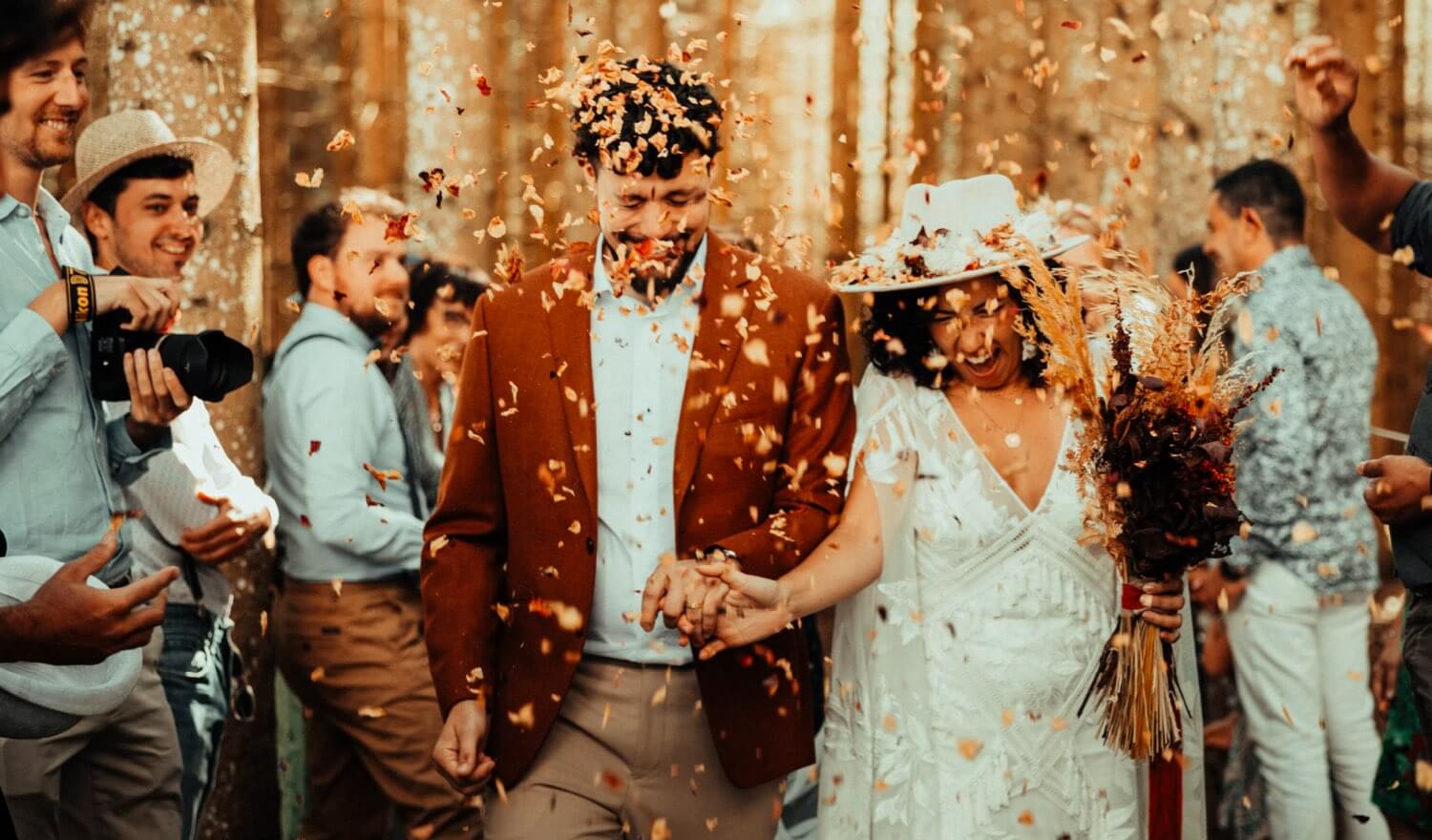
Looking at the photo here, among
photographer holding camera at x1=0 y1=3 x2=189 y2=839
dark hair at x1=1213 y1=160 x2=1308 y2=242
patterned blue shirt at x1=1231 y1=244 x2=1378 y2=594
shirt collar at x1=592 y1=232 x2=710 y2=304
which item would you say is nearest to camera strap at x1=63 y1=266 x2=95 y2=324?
photographer holding camera at x1=0 y1=3 x2=189 y2=839

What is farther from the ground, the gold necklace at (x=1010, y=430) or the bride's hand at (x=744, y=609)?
the gold necklace at (x=1010, y=430)

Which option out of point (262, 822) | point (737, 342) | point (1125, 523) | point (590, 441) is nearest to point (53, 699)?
point (590, 441)

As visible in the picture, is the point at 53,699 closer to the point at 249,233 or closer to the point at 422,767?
the point at 422,767

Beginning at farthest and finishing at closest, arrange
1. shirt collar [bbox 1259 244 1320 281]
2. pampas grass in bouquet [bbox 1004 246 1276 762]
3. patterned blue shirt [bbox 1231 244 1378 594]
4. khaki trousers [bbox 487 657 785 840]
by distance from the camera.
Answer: shirt collar [bbox 1259 244 1320 281]
patterned blue shirt [bbox 1231 244 1378 594]
khaki trousers [bbox 487 657 785 840]
pampas grass in bouquet [bbox 1004 246 1276 762]

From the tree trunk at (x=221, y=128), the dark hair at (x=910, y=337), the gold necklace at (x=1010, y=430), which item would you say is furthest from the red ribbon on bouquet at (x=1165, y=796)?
the tree trunk at (x=221, y=128)

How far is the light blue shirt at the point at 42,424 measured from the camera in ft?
9.95

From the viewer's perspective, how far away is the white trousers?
4.70 m

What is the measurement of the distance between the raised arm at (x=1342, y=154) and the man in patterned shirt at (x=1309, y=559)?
1.08 m

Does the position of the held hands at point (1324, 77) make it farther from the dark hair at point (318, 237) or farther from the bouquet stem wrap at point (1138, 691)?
the dark hair at point (318, 237)

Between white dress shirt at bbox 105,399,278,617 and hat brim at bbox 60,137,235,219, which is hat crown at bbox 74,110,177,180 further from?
white dress shirt at bbox 105,399,278,617

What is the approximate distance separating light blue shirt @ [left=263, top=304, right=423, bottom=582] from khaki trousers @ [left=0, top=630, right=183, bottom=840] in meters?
0.73

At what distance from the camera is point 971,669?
312cm

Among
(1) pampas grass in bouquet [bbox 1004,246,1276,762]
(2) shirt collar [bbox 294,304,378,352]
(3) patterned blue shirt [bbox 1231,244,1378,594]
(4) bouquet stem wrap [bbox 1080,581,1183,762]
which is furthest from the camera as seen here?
(3) patterned blue shirt [bbox 1231,244,1378,594]

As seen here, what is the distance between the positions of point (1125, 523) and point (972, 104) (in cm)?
397
